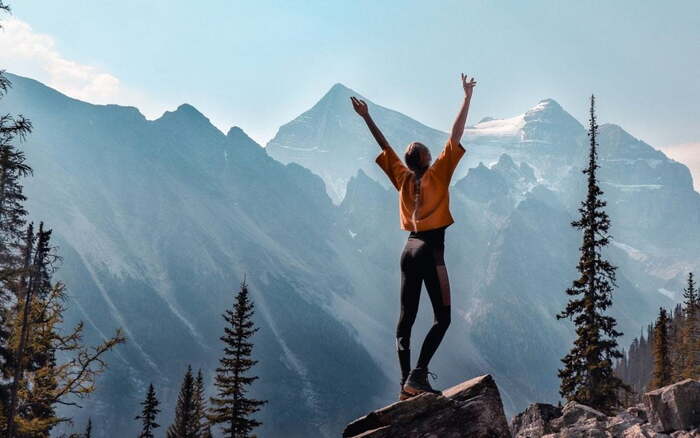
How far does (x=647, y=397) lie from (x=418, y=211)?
31.2ft

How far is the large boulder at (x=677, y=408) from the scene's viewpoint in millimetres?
13414

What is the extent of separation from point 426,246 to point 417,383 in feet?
6.15

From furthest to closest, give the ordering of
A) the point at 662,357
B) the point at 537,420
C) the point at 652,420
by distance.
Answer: the point at 662,357 → the point at 537,420 → the point at 652,420

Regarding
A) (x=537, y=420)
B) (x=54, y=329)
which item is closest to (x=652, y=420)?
(x=537, y=420)

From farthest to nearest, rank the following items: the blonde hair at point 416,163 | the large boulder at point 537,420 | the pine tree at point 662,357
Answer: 1. the pine tree at point 662,357
2. the large boulder at point 537,420
3. the blonde hair at point 416,163

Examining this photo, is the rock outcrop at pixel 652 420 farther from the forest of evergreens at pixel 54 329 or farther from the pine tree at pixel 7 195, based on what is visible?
the pine tree at pixel 7 195

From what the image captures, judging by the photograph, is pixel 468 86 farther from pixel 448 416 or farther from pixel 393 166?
pixel 448 416

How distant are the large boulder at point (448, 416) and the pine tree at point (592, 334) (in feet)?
62.6

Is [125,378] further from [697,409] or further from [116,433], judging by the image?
[697,409]

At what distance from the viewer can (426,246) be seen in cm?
830

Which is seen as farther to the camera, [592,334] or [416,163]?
[592,334]

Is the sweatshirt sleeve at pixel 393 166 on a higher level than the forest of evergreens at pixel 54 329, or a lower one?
lower

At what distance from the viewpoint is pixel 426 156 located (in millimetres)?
8766

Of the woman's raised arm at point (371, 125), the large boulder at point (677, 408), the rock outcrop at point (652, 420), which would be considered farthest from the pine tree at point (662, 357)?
the woman's raised arm at point (371, 125)
